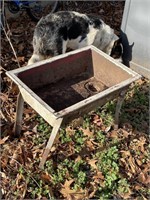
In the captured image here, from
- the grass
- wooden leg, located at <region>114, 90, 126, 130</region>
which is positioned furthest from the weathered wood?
wooden leg, located at <region>114, 90, 126, 130</region>

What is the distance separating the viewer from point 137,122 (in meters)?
4.05

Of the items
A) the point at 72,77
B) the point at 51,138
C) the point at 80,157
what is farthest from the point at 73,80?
the point at 51,138

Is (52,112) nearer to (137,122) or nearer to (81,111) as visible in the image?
(81,111)

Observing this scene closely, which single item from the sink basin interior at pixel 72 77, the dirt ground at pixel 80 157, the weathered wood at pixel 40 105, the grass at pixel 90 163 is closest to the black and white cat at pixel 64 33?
the dirt ground at pixel 80 157

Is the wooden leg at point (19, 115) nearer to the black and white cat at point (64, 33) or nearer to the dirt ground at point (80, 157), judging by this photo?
the dirt ground at point (80, 157)

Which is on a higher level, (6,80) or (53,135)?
(53,135)

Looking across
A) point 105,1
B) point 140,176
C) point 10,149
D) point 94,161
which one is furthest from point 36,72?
point 105,1

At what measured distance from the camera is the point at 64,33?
414cm

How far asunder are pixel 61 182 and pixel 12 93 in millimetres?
1408

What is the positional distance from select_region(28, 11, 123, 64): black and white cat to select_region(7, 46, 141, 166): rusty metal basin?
2.19ft

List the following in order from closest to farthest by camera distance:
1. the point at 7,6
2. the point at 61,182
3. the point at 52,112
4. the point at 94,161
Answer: the point at 52,112
the point at 61,182
the point at 94,161
the point at 7,6

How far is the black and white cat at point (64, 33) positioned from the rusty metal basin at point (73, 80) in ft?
2.19

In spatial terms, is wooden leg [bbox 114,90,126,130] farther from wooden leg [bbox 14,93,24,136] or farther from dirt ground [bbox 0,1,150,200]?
wooden leg [bbox 14,93,24,136]

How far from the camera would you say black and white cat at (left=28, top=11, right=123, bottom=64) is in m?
4.06
